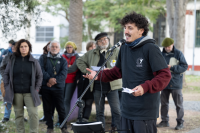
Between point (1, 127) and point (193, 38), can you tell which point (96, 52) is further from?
point (193, 38)

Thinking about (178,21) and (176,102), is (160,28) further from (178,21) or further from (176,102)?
(176,102)

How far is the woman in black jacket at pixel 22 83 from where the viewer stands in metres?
5.47

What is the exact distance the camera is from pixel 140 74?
10.8 feet

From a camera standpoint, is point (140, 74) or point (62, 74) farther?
point (62, 74)

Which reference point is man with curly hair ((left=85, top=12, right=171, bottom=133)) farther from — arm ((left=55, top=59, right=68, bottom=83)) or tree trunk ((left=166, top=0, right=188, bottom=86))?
tree trunk ((left=166, top=0, right=188, bottom=86))

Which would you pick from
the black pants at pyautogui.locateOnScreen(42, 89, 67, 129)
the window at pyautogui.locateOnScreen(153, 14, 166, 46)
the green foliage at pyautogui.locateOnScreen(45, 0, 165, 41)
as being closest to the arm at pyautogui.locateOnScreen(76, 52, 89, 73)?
the black pants at pyautogui.locateOnScreen(42, 89, 67, 129)

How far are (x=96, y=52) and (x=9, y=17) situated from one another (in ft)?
6.55

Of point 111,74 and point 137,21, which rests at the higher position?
point 137,21

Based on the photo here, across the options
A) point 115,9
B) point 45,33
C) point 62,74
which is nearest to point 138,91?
point 62,74

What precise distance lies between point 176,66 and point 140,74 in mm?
3583

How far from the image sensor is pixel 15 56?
558cm

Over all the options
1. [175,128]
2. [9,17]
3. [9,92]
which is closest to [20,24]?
[9,17]

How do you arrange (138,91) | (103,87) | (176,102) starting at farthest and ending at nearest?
(176,102) < (103,87) < (138,91)

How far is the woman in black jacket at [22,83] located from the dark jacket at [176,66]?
10.2ft
